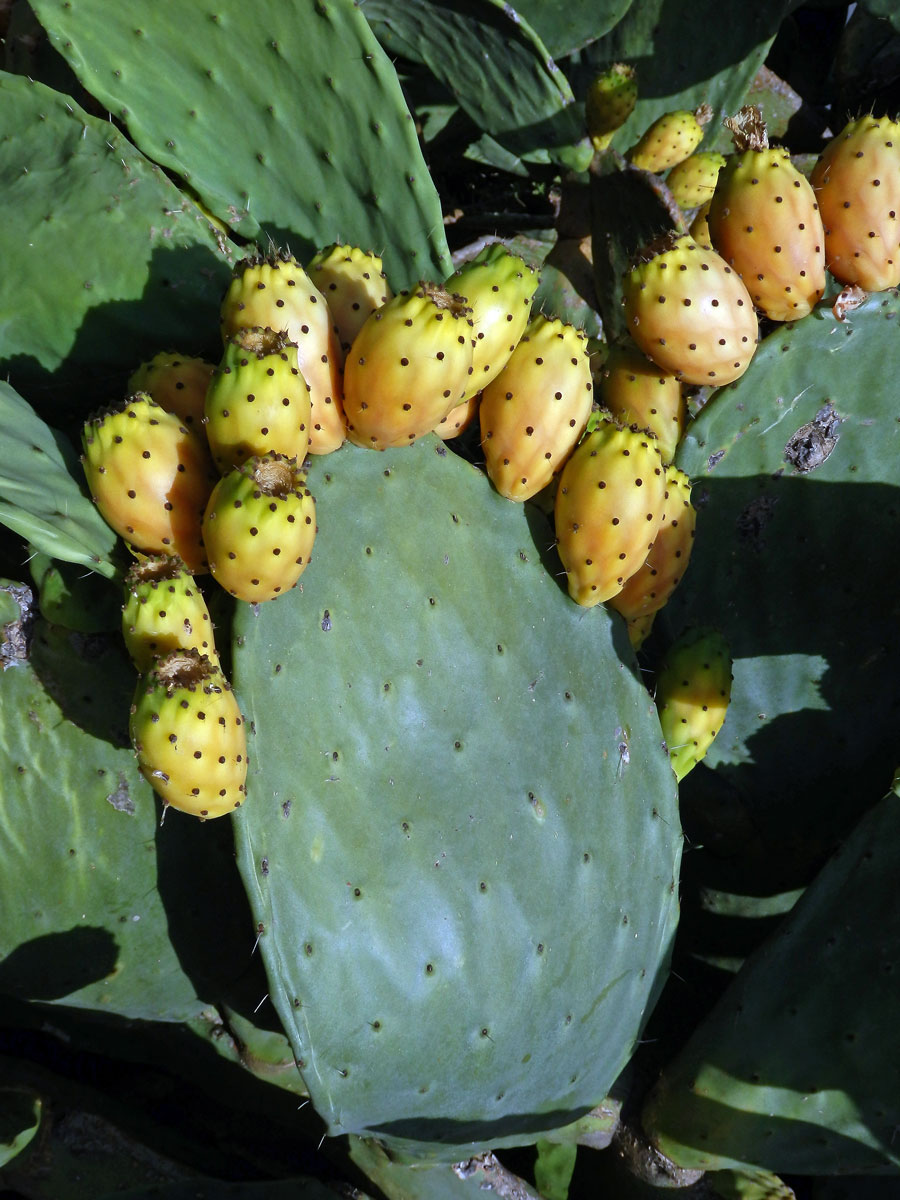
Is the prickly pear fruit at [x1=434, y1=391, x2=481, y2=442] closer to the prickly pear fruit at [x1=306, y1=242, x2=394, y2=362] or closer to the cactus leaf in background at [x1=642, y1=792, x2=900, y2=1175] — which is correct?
the prickly pear fruit at [x1=306, y1=242, x2=394, y2=362]

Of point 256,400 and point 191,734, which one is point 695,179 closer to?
point 256,400

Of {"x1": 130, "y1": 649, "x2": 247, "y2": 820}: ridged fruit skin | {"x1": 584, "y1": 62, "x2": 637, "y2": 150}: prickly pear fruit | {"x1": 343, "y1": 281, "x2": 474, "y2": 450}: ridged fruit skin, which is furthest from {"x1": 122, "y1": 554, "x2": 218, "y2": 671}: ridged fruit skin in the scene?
{"x1": 584, "y1": 62, "x2": 637, "y2": 150}: prickly pear fruit

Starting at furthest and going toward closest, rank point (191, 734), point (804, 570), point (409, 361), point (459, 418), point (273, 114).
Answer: point (804, 570)
point (273, 114)
point (459, 418)
point (409, 361)
point (191, 734)

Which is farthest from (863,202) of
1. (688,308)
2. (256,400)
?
(256,400)

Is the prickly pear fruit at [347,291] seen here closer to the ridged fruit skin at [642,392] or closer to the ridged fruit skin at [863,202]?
the ridged fruit skin at [642,392]

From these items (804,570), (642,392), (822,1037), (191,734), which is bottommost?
(822,1037)
